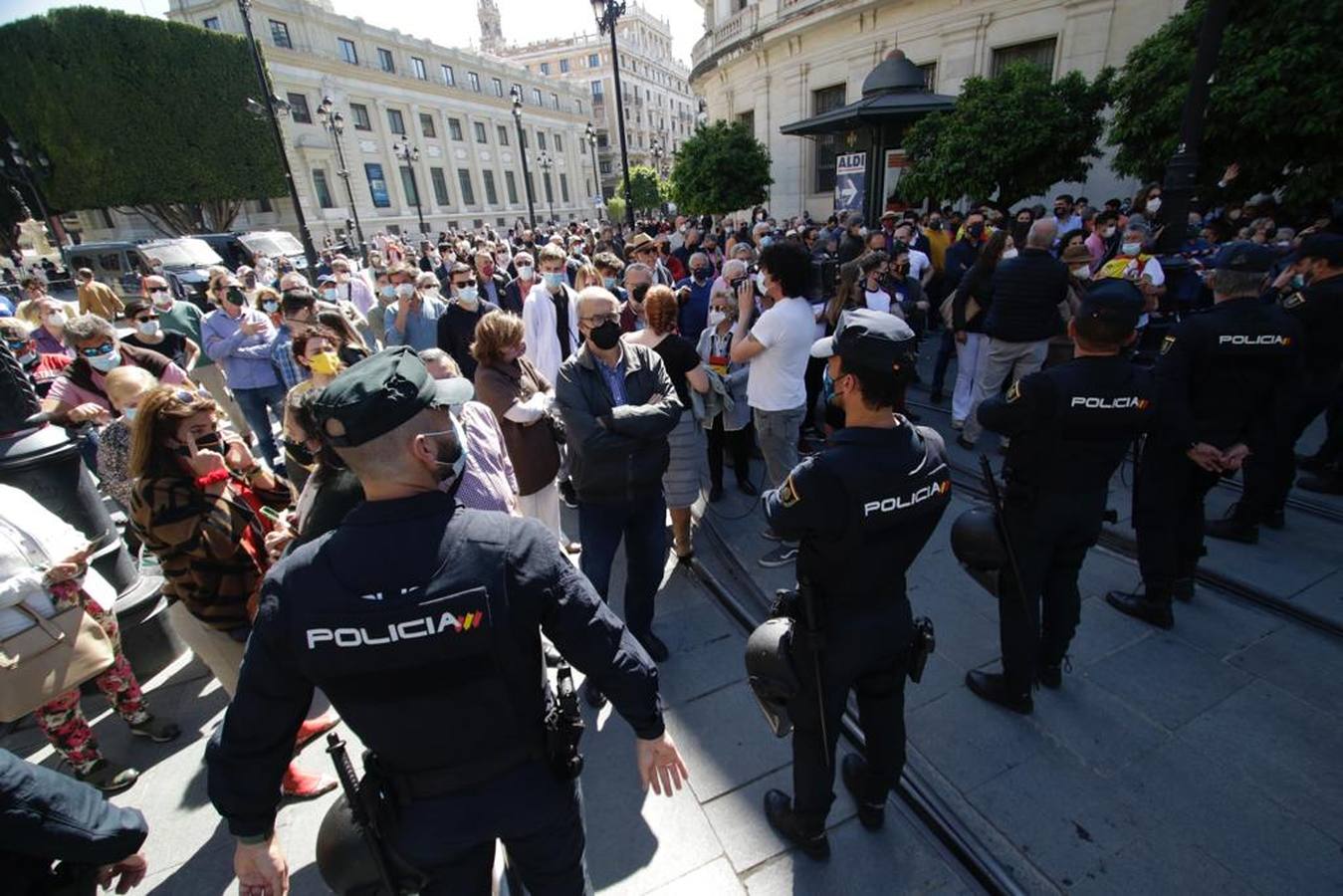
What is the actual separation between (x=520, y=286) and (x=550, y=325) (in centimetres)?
280

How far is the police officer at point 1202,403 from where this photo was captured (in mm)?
3348

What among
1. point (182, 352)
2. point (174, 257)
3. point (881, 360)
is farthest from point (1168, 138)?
point (174, 257)

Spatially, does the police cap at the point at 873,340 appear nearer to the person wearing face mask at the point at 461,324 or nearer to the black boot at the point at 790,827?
the black boot at the point at 790,827

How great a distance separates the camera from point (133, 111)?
30609mm

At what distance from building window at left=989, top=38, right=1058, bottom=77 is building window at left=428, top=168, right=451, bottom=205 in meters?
43.3

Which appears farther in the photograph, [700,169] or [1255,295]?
[700,169]

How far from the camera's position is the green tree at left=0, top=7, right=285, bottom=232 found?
96.5 feet

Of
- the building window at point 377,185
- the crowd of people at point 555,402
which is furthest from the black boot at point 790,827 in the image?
the building window at point 377,185

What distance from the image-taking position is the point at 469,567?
138 centimetres

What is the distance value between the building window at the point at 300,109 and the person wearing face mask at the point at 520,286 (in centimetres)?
4239

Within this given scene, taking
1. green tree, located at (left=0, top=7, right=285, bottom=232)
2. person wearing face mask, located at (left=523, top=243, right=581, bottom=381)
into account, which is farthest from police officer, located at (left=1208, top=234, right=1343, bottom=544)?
green tree, located at (left=0, top=7, right=285, bottom=232)

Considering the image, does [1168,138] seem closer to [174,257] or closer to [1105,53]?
[1105,53]

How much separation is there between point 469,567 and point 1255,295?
446 centimetres

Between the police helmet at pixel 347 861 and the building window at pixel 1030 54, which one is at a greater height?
the building window at pixel 1030 54
